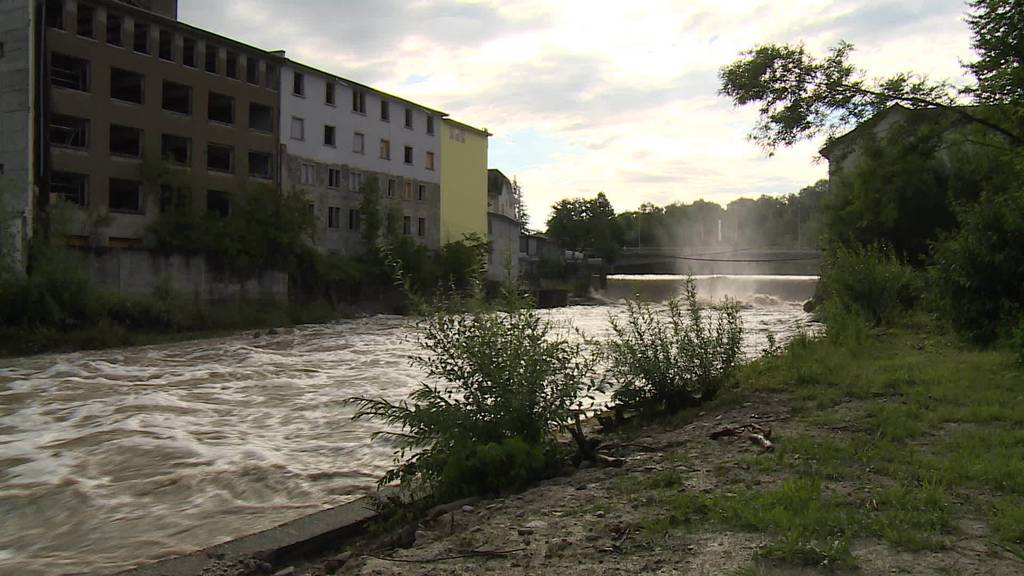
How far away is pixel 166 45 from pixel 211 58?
11.4 feet

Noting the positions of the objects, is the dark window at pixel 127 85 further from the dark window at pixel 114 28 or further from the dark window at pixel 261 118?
the dark window at pixel 261 118

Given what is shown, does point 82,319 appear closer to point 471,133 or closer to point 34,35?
point 34,35

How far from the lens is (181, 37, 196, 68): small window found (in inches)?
1804

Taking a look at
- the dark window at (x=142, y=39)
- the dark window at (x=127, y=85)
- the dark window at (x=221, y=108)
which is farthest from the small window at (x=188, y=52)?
the dark window at (x=127, y=85)

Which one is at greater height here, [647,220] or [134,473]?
[647,220]

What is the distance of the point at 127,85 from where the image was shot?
146ft

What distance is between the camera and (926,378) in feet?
31.5

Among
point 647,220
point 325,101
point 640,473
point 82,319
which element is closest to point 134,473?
point 640,473

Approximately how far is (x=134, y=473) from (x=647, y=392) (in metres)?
6.54

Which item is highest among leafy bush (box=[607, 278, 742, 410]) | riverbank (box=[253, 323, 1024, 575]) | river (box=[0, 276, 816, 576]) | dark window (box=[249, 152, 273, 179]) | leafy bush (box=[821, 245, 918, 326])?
dark window (box=[249, 152, 273, 179])

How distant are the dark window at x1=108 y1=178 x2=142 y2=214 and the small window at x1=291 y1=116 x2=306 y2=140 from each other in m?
11.8

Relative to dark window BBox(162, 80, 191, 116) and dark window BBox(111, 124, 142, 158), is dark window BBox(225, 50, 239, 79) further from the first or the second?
dark window BBox(111, 124, 142, 158)

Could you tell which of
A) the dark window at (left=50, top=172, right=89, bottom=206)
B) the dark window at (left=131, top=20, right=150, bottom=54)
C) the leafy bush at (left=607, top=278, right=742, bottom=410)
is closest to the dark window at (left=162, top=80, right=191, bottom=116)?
the dark window at (left=131, top=20, right=150, bottom=54)

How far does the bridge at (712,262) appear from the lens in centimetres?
9338
